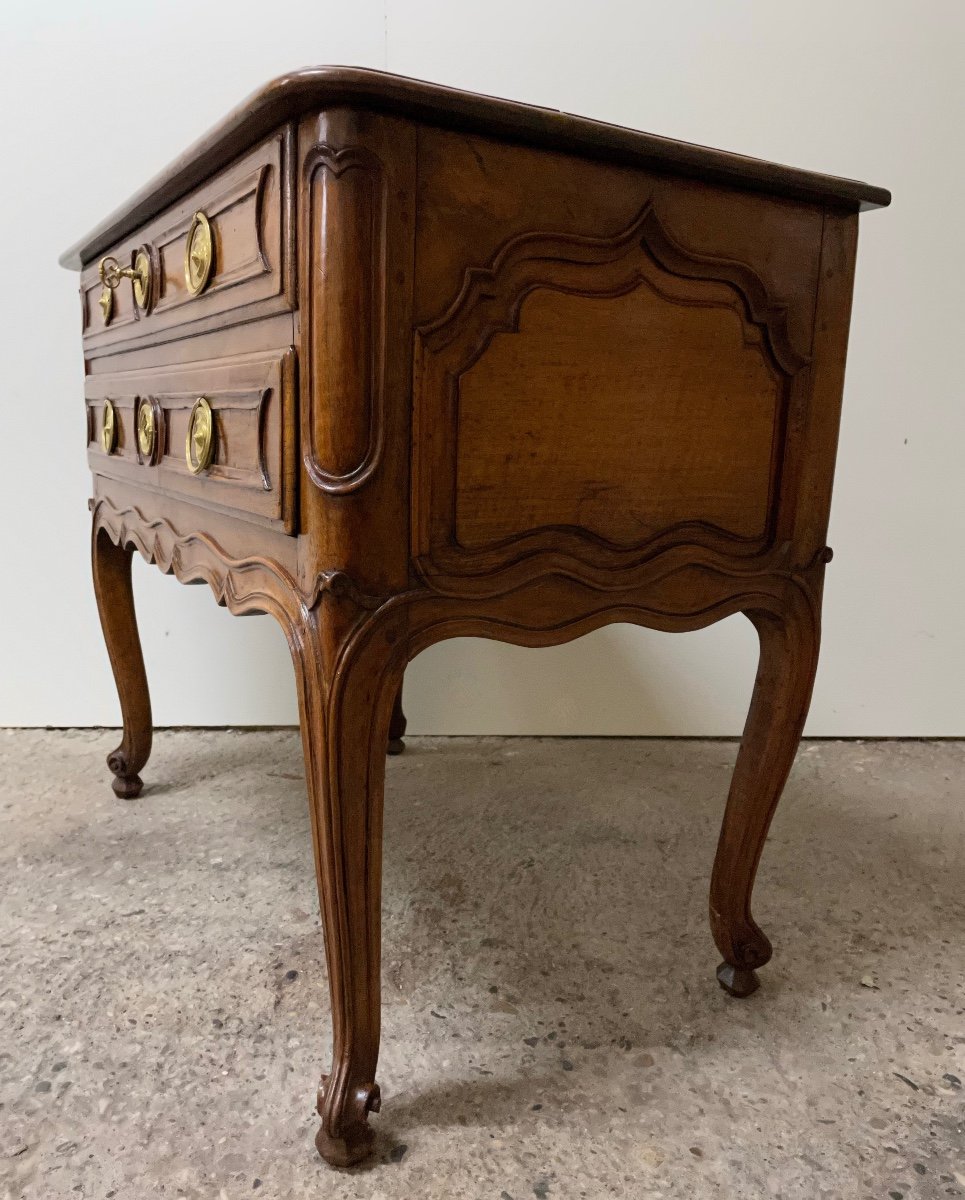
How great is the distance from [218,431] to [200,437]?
1.4 inches

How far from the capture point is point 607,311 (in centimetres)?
94

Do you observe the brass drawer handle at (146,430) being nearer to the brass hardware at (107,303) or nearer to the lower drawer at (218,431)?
the lower drawer at (218,431)

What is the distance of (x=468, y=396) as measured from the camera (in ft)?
2.84

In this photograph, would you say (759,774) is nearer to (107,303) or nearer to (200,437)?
(200,437)

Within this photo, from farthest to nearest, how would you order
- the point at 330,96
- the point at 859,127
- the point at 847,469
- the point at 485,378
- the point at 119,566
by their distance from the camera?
the point at 847,469 < the point at 859,127 < the point at 119,566 < the point at 485,378 < the point at 330,96

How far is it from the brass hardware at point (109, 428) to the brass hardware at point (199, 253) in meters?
0.52

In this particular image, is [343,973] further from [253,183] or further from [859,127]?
[859,127]

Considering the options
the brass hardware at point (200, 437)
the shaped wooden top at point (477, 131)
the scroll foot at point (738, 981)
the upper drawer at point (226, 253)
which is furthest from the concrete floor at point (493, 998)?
the shaped wooden top at point (477, 131)

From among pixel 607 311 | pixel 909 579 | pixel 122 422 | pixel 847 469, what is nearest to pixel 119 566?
pixel 122 422

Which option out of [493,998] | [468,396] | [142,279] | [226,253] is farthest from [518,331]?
[493,998]

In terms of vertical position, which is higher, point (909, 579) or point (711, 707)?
point (909, 579)

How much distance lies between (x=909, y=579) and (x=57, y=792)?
1.98m

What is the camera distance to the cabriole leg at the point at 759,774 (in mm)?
1147

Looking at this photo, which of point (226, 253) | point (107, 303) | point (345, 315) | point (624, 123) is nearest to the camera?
point (345, 315)
